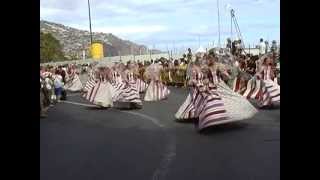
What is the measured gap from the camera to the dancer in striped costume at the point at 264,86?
14922mm

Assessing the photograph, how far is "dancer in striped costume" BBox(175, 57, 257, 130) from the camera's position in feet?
36.3

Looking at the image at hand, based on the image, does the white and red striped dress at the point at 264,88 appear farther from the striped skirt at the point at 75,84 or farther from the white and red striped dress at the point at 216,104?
the striped skirt at the point at 75,84

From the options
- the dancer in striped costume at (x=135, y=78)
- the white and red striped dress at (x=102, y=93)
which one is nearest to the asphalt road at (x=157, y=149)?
the white and red striped dress at (x=102, y=93)

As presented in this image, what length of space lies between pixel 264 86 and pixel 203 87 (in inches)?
168

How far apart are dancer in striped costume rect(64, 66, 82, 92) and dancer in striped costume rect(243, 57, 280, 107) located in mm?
13402

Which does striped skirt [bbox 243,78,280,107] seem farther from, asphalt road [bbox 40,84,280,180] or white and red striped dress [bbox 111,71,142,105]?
white and red striped dress [bbox 111,71,142,105]

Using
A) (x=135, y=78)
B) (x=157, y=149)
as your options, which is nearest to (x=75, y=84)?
(x=135, y=78)

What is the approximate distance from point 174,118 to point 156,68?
623 centimetres

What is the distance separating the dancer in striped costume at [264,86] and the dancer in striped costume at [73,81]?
1340cm
